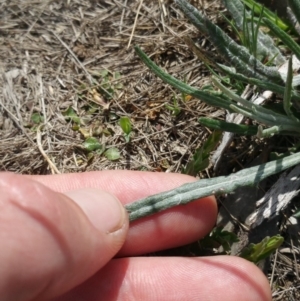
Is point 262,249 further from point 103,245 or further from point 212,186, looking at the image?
point 103,245

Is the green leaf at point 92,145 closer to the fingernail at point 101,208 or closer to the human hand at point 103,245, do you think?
the human hand at point 103,245

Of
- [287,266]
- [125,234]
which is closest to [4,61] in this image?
[125,234]

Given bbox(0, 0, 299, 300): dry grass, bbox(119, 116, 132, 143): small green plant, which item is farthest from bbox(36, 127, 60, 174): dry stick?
bbox(119, 116, 132, 143): small green plant

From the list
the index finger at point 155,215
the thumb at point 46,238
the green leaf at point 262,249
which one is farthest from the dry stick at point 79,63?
the green leaf at point 262,249

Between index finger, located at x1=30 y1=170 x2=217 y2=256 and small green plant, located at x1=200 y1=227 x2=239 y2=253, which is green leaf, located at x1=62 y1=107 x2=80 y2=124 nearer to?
index finger, located at x1=30 y1=170 x2=217 y2=256

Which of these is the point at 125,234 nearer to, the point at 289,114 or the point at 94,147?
the point at 94,147

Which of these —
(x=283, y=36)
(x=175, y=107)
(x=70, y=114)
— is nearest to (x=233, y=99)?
(x=283, y=36)
